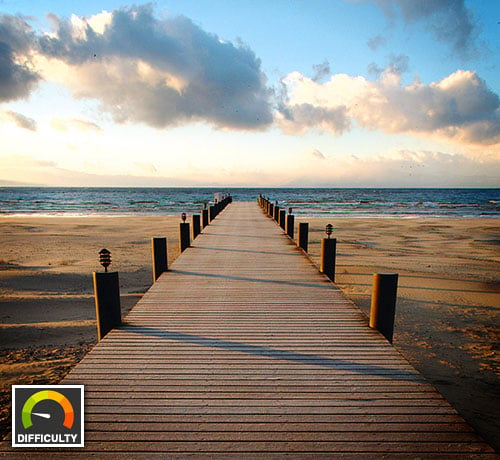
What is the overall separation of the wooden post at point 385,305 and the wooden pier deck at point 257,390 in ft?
0.59

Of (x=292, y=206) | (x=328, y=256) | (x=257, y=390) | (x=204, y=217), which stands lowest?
(x=292, y=206)

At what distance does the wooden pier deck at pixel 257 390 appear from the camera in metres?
2.54

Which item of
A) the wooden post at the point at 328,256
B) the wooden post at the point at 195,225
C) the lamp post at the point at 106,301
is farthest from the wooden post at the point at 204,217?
the lamp post at the point at 106,301

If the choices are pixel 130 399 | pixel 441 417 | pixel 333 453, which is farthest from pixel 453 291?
pixel 130 399

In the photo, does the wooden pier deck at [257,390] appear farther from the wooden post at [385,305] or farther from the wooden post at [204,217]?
the wooden post at [204,217]

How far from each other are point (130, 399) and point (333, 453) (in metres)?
1.87

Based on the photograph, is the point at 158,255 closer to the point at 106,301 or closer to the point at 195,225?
the point at 106,301

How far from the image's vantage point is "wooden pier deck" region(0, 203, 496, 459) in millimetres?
2543

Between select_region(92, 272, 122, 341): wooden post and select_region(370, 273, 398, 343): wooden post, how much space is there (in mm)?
3798

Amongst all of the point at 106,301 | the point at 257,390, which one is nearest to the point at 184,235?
the point at 106,301

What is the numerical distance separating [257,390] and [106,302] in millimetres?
2702

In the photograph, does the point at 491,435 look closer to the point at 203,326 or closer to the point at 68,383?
the point at 203,326

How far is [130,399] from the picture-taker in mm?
3061

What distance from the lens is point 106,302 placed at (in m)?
4.72
